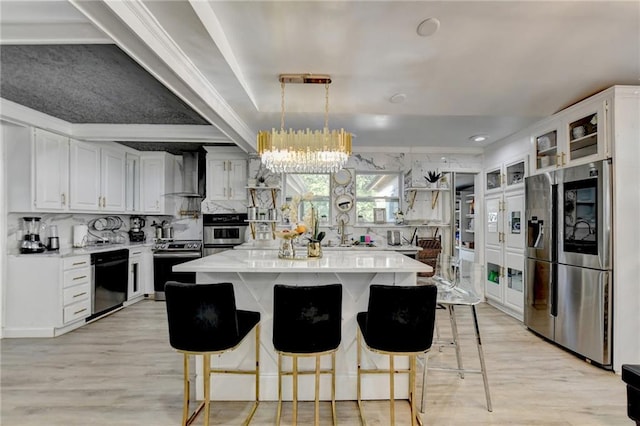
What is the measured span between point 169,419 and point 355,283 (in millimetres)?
1590

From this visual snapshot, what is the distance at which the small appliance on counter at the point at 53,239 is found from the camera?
13.1 feet

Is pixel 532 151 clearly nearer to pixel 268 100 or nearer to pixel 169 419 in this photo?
pixel 268 100

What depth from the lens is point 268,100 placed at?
3.19 m

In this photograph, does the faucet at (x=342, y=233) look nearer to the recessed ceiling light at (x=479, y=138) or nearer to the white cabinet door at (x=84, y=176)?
the recessed ceiling light at (x=479, y=138)

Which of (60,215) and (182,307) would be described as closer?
(182,307)

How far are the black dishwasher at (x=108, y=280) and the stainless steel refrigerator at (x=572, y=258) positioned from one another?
5.47 m

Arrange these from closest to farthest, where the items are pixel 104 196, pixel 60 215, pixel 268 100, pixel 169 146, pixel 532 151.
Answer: pixel 268 100 < pixel 532 151 < pixel 60 215 < pixel 104 196 < pixel 169 146

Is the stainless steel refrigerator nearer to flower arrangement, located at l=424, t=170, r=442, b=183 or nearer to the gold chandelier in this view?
flower arrangement, located at l=424, t=170, r=442, b=183

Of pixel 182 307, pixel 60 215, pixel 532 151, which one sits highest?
pixel 532 151

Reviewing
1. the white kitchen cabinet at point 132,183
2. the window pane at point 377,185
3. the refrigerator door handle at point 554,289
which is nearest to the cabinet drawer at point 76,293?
the white kitchen cabinet at point 132,183

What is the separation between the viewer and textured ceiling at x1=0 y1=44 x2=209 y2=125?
2328 mm

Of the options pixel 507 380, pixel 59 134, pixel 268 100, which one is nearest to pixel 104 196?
pixel 59 134

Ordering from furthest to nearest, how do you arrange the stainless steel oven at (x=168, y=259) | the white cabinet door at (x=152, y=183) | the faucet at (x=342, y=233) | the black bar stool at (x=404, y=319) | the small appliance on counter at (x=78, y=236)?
1. the white cabinet door at (x=152, y=183)
2. the faucet at (x=342, y=233)
3. the stainless steel oven at (x=168, y=259)
4. the small appliance on counter at (x=78, y=236)
5. the black bar stool at (x=404, y=319)

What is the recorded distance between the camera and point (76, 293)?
12.3 ft
